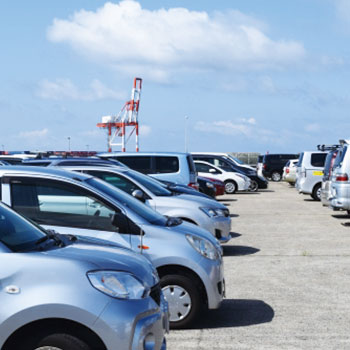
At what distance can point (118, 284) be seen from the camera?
4922 millimetres

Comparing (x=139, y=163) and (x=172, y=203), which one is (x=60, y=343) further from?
(x=139, y=163)

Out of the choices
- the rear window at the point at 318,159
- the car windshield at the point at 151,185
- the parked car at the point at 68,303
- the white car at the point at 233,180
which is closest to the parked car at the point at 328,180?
the rear window at the point at 318,159

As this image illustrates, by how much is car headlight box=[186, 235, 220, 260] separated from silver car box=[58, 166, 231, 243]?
4.07 m

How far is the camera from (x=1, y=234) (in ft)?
16.8

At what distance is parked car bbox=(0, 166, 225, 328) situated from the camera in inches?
294

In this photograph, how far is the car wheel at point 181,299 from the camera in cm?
747

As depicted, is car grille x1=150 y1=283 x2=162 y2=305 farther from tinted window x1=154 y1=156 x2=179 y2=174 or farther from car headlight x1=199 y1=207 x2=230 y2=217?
tinted window x1=154 y1=156 x2=179 y2=174

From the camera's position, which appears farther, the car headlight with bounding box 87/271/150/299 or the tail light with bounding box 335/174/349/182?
the tail light with bounding box 335/174/349/182

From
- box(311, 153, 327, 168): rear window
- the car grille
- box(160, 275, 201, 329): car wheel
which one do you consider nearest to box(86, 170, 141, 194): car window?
box(160, 275, 201, 329): car wheel

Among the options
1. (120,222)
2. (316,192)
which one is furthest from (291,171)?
(120,222)

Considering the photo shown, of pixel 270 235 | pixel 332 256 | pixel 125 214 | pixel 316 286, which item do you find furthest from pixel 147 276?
pixel 270 235

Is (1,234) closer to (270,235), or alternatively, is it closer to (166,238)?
(166,238)

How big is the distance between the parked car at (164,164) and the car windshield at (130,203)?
11482 mm

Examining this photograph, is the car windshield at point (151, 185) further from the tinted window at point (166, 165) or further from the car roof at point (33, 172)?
the tinted window at point (166, 165)
